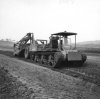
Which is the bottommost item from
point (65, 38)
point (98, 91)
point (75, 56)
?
point (98, 91)

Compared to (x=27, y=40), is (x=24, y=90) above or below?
below

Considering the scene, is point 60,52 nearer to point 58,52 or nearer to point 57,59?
point 58,52

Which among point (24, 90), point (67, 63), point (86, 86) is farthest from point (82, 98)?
point (67, 63)

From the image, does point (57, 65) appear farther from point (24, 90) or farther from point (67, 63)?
point (24, 90)

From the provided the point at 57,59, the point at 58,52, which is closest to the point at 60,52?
the point at 58,52

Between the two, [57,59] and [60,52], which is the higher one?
[60,52]

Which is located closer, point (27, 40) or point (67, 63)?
point (67, 63)

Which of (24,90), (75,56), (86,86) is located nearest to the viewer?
(24,90)

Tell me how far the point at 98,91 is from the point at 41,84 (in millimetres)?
2345

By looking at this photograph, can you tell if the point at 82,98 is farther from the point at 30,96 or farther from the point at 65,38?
the point at 65,38

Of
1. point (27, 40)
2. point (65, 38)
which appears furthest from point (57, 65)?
point (27, 40)

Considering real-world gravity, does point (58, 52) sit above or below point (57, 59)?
above

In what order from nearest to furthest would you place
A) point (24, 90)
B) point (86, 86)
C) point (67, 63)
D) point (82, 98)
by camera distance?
point (82, 98) < point (24, 90) < point (86, 86) < point (67, 63)

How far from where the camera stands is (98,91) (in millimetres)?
7188
